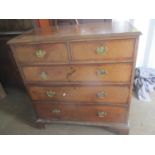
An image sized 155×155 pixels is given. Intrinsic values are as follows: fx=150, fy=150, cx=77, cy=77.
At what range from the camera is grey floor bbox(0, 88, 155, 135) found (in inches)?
60.2

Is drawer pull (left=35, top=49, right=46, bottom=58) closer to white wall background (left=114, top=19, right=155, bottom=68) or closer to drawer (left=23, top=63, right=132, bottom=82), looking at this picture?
drawer (left=23, top=63, right=132, bottom=82)

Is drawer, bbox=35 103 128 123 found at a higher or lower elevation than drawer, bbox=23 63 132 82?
lower

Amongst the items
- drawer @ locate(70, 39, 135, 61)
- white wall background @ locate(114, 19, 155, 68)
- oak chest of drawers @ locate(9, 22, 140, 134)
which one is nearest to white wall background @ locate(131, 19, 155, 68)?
white wall background @ locate(114, 19, 155, 68)

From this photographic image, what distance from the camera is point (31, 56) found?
1.20 metres

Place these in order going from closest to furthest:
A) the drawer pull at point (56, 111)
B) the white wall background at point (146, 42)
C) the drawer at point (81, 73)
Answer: the drawer at point (81, 73), the drawer pull at point (56, 111), the white wall background at point (146, 42)

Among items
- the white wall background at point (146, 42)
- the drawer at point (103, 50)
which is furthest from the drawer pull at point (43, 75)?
the white wall background at point (146, 42)

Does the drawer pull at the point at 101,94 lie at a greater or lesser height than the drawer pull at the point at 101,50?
lesser

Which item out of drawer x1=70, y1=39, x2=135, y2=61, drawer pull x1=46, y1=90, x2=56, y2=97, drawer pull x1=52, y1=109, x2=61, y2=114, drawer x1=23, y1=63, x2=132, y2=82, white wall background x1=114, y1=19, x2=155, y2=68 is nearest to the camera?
drawer x1=70, y1=39, x2=135, y2=61

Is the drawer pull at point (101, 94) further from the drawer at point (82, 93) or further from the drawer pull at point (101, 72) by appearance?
the drawer pull at point (101, 72)

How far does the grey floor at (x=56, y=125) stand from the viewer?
5.02 ft

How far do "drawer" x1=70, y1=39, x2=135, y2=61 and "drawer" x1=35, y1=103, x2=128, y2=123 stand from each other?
0.49 meters

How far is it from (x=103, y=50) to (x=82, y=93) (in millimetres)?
433

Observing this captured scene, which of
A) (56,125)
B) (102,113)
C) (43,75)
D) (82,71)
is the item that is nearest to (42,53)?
(43,75)
